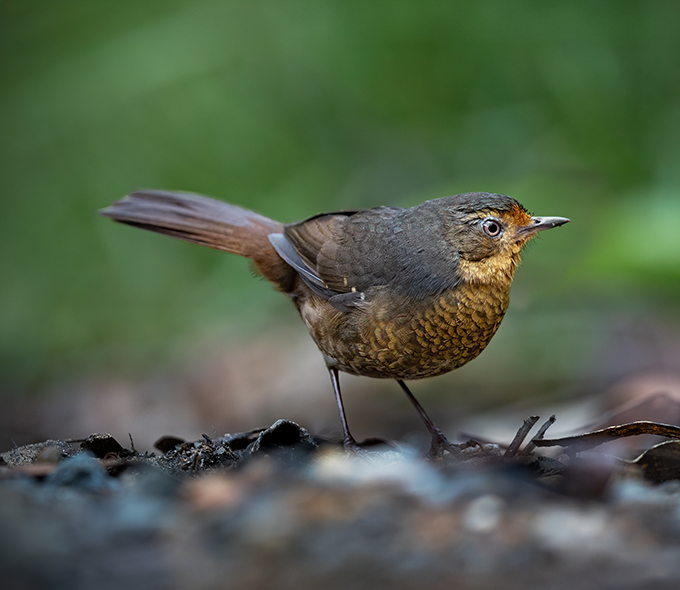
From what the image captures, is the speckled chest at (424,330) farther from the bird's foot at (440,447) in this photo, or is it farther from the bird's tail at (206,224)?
the bird's tail at (206,224)

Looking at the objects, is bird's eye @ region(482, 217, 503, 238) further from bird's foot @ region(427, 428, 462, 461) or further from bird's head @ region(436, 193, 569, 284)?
bird's foot @ region(427, 428, 462, 461)

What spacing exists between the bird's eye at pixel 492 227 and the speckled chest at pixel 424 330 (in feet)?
0.83

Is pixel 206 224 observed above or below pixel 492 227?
above

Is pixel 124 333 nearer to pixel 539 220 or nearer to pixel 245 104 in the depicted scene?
pixel 245 104

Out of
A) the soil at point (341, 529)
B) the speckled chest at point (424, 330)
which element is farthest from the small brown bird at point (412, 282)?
the soil at point (341, 529)

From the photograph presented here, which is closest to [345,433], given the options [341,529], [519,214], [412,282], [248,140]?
[412,282]

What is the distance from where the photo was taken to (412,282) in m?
3.59

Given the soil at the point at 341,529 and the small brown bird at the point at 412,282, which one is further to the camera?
the small brown bird at the point at 412,282

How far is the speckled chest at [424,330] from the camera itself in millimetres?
3486

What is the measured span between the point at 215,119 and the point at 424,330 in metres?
4.79

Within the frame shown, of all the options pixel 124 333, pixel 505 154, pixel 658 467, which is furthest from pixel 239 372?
pixel 658 467

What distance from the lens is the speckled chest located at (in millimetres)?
3486

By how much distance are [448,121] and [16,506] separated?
6623 millimetres

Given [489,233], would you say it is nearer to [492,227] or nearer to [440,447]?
[492,227]
